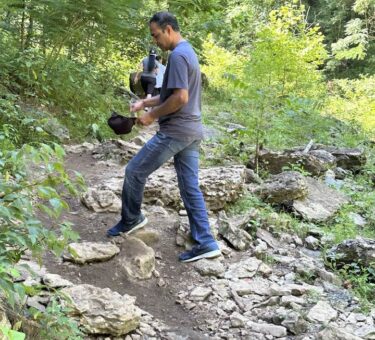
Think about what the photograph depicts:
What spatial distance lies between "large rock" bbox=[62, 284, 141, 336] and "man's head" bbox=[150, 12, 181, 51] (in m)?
2.04

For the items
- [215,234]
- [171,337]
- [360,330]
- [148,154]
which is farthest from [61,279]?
[360,330]

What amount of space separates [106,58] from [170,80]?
20.7 ft

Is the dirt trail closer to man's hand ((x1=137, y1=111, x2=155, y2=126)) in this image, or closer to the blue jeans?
the blue jeans

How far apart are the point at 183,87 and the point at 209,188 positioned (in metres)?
1.87

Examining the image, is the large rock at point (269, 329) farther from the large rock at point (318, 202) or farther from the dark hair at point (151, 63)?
the dark hair at point (151, 63)

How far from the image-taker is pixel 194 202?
4.03 meters

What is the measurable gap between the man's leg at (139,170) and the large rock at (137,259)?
23 centimetres

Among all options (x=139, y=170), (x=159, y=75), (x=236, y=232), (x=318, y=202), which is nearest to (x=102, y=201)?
(x=139, y=170)

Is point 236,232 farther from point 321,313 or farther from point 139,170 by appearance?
point 321,313

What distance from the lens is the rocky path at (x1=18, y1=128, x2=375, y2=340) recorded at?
3031 mm

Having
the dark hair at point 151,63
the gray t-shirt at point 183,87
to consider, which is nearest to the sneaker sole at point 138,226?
the gray t-shirt at point 183,87

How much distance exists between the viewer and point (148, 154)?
388 centimetres

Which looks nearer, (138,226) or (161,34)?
(161,34)

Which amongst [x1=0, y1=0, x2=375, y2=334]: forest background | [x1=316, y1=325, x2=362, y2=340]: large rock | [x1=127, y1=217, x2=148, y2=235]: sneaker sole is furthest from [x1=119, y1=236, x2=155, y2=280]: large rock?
[x1=316, y1=325, x2=362, y2=340]: large rock
